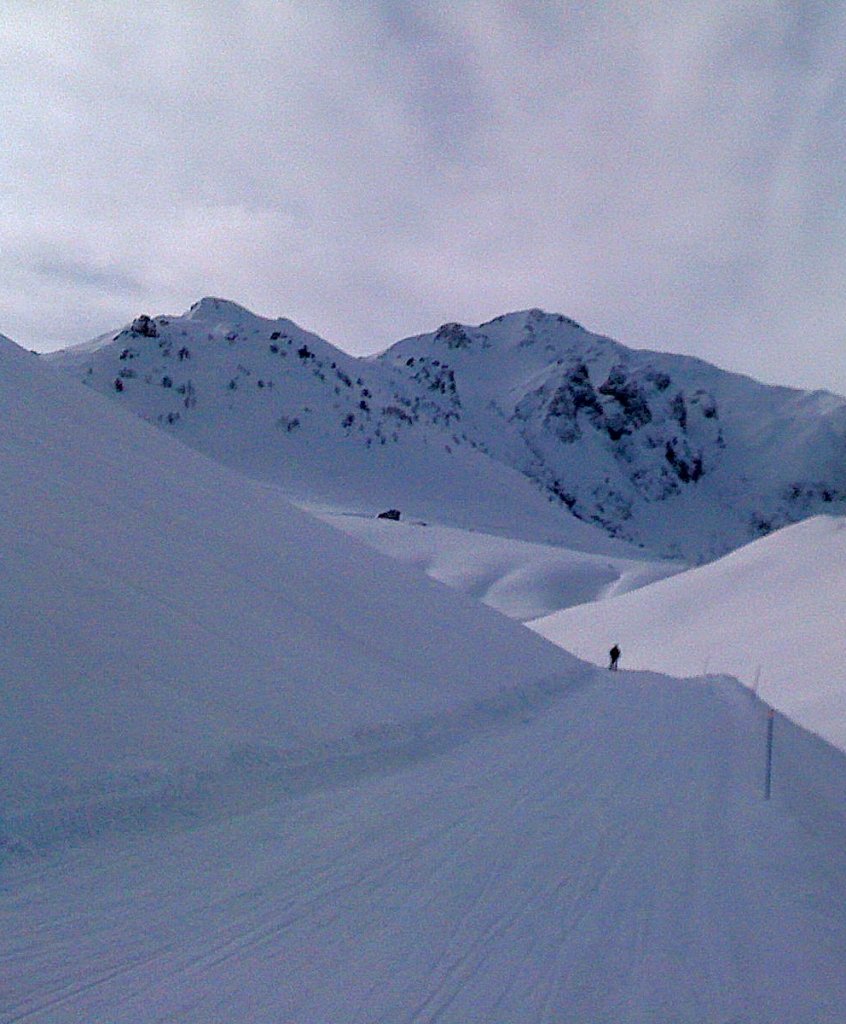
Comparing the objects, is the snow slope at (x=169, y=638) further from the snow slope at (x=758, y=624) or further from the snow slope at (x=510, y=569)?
the snow slope at (x=510, y=569)

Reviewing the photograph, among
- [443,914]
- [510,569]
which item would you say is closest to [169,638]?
[443,914]

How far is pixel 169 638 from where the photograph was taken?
8406mm

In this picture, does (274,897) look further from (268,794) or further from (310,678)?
(310,678)

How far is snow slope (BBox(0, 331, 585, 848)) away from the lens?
6.25m

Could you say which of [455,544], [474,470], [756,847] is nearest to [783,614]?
[756,847]

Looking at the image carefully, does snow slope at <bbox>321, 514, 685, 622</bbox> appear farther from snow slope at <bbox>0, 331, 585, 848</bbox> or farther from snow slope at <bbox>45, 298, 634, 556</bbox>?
snow slope at <bbox>0, 331, 585, 848</bbox>

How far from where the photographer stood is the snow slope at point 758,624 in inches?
665

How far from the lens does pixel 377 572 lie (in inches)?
656

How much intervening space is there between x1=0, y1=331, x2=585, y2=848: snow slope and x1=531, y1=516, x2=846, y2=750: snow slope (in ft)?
18.7

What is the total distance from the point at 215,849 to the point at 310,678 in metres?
3.95

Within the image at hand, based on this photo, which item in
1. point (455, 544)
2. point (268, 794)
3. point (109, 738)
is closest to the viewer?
point (109, 738)

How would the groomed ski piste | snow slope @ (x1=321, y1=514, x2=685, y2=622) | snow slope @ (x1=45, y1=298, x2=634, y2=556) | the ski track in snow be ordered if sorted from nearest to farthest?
the ski track in snow, the groomed ski piste, snow slope @ (x1=321, y1=514, x2=685, y2=622), snow slope @ (x1=45, y1=298, x2=634, y2=556)

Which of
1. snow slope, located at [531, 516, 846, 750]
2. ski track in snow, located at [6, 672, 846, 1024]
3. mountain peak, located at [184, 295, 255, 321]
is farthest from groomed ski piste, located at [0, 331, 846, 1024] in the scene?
mountain peak, located at [184, 295, 255, 321]

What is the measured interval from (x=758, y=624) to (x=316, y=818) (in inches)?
918
